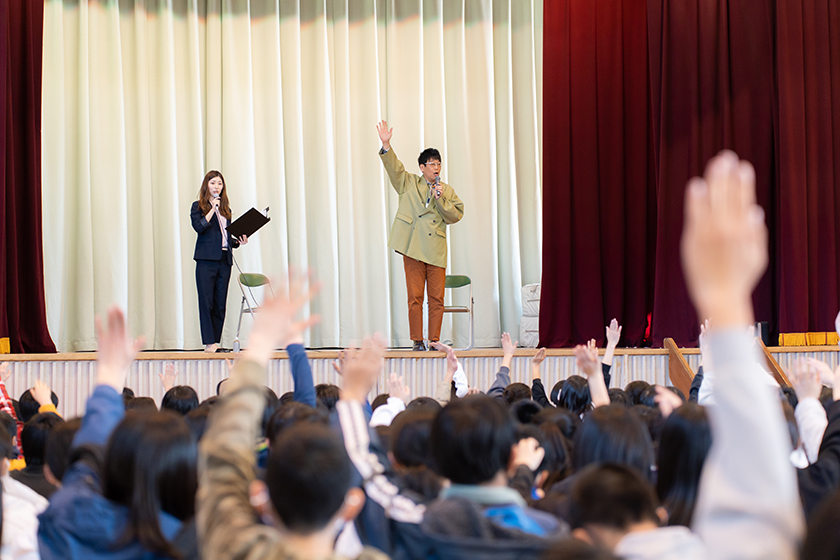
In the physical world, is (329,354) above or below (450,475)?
below

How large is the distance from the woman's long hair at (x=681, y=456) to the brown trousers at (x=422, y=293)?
4.07 m

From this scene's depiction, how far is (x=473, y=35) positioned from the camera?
730 centimetres

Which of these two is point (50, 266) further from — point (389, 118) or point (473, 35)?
point (473, 35)

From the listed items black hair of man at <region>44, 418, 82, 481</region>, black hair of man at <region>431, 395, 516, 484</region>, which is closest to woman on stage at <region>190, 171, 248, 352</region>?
black hair of man at <region>44, 418, 82, 481</region>

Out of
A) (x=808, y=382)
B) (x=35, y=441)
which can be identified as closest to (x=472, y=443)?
(x=808, y=382)

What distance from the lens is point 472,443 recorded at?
4.30 ft

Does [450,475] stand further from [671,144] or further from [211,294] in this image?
[671,144]

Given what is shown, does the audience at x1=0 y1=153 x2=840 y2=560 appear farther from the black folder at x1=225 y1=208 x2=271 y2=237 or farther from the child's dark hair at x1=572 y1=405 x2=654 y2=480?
the black folder at x1=225 y1=208 x2=271 y2=237

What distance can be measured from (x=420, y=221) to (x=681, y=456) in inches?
167

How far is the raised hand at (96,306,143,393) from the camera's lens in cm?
148

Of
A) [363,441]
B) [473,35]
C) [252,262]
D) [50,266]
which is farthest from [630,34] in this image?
[363,441]

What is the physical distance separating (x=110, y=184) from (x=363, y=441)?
5.86 metres

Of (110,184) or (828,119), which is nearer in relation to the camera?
(828,119)

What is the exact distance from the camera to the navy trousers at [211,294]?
213 inches
